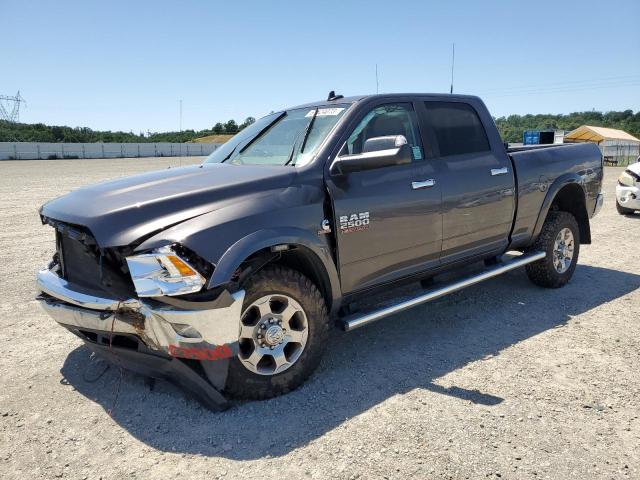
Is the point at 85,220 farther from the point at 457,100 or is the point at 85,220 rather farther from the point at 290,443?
the point at 457,100

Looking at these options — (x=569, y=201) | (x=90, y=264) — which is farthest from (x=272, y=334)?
(x=569, y=201)

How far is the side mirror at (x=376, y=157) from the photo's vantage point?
3.31 metres

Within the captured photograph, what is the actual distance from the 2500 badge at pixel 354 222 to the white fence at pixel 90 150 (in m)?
34.7

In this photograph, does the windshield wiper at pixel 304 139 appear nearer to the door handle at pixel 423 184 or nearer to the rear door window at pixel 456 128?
the door handle at pixel 423 184

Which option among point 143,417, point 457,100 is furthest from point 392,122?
point 143,417

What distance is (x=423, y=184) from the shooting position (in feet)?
12.9

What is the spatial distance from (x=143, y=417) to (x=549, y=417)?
246 centimetres

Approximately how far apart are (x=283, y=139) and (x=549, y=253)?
3.17 meters

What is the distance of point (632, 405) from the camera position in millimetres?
3051

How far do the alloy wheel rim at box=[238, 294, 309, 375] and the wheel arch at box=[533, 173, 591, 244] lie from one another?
3148 mm

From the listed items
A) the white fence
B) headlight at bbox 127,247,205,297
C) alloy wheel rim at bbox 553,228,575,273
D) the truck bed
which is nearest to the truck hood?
headlight at bbox 127,247,205,297

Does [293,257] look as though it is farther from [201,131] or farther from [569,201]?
[201,131]

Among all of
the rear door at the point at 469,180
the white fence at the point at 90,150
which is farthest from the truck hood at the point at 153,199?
the white fence at the point at 90,150

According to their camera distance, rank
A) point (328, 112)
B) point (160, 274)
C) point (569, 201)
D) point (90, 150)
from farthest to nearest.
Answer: point (90, 150) → point (569, 201) → point (328, 112) → point (160, 274)
